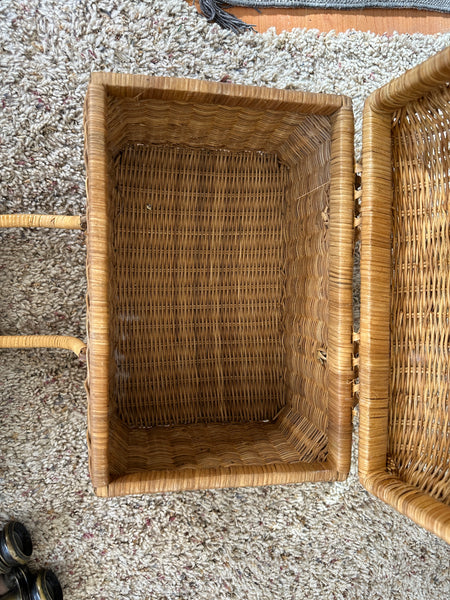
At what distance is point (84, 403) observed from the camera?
3.22ft

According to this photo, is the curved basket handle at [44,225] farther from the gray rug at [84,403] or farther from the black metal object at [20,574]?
the black metal object at [20,574]

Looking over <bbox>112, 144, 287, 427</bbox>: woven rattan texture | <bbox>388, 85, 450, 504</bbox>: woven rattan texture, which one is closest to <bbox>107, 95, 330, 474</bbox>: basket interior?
<bbox>112, 144, 287, 427</bbox>: woven rattan texture

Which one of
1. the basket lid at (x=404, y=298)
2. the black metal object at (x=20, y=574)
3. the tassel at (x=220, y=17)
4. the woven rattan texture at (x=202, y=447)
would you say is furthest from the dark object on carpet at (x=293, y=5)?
the black metal object at (x=20, y=574)

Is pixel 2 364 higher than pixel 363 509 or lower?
higher

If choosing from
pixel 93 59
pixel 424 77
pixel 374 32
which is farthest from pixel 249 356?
pixel 374 32

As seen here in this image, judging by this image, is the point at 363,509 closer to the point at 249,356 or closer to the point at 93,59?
the point at 249,356

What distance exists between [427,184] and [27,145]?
0.74 m

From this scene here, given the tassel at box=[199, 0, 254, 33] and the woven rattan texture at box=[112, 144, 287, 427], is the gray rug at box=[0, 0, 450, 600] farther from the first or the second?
the woven rattan texture at box=[112, 144, 287, 427]

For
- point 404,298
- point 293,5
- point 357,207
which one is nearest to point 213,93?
point 357,207

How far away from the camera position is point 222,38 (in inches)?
39.2

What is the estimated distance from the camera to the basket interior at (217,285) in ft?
2.63

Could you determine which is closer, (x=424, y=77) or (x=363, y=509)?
(x=424, y=77)

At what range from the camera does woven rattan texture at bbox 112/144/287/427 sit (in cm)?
85

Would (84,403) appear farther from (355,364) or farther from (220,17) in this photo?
(220,17)
